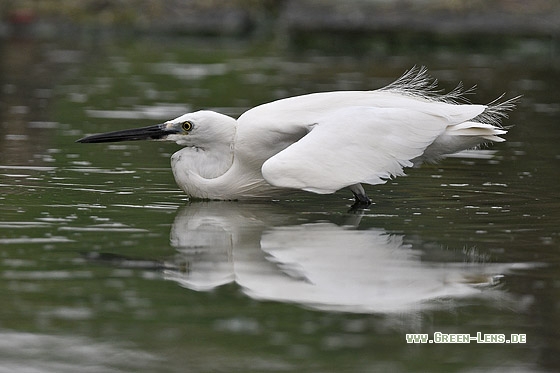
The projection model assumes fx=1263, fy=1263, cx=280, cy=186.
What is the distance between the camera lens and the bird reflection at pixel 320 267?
6.14 meters

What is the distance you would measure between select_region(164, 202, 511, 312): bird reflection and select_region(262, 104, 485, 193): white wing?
0.32 meters

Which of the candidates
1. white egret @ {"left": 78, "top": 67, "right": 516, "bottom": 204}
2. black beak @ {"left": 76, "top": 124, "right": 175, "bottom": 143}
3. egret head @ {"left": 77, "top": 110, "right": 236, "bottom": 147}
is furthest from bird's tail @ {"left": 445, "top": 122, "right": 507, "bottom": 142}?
black beak @ {"left": 76, "top": 124, "right": 175, "bottom": 143}

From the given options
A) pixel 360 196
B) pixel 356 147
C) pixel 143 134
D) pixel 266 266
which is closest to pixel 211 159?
pixel 143 134

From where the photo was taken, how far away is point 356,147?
861 cm

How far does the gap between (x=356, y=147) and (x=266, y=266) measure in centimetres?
201

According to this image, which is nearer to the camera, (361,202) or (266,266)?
(266,266)

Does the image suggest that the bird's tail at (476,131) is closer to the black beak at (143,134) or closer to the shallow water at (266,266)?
the shallow water at (266,266)

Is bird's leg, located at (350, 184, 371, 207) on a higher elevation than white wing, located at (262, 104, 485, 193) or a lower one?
lower

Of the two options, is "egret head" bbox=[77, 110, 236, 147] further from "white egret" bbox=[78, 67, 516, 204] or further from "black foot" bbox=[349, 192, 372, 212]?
"black foot" bbox=[349, 192, 372, 212]

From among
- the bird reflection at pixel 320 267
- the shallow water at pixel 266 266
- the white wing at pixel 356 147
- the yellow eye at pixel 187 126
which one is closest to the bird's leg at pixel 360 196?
the shallow water at pixel 266 266

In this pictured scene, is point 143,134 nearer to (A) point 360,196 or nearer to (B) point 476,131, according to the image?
(A) point 360,196

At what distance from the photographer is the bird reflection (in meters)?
6.14

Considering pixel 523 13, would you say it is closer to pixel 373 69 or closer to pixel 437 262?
pixel 373 69

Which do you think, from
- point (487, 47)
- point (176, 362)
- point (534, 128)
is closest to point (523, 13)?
point (487, 47)
